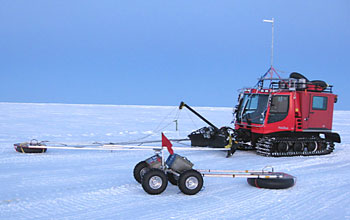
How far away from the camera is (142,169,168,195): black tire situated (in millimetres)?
6379

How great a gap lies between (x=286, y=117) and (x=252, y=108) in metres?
1.16

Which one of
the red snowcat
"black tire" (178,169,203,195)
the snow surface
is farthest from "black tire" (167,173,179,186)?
the red snowcat

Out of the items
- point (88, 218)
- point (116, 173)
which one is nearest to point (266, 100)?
point (116, 173)

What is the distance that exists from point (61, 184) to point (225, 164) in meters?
4.41

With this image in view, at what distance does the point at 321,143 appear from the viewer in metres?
12.1

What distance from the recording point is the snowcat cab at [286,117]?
454 inches

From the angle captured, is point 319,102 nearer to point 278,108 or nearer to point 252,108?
point 278,108

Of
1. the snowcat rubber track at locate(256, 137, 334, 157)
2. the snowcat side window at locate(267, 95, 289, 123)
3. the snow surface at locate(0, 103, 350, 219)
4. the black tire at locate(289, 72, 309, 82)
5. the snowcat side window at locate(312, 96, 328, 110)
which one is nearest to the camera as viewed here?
the snow surface at locate(0, 103, 350, 219)

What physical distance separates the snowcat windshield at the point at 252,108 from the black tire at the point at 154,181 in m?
5.94

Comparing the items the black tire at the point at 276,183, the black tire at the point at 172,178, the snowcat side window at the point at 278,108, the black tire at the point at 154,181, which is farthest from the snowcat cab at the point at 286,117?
the black tire at the point at 154,181

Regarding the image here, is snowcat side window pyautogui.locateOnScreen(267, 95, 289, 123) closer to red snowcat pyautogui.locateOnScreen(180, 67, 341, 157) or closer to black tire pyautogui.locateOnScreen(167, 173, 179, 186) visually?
red snowcat pyautogui.locateOnScreen(180, 67, 341, 157)

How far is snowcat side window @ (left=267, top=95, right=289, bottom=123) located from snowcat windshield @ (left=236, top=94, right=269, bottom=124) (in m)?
0.24

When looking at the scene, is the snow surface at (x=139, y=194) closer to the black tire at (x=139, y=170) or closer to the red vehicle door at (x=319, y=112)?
the black tire at (x=139, y=170)

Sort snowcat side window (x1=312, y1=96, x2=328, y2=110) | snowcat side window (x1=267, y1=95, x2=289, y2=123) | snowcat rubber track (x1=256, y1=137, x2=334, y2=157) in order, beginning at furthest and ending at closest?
snowcat side window (x1=312, y1=96, x2=328, y2=110) → snowcat side window (x1=267, y1=95, x2=289, y2=123) → snowcat rubber track (x1=256, y1=137, x2=334, y2=157)
